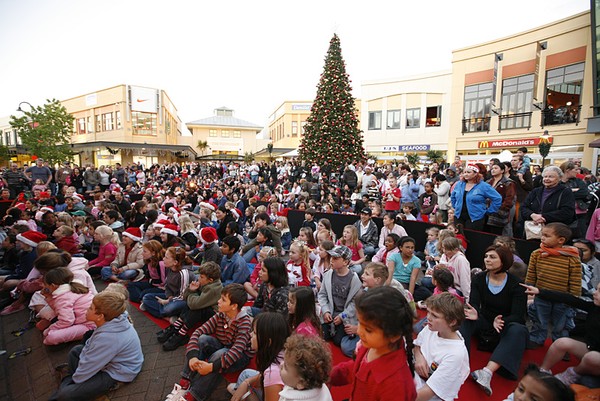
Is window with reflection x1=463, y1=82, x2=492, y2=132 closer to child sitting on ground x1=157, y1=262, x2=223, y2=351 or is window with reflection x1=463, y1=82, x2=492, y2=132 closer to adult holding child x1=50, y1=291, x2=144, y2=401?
child sitting on ground x1=157, y1=262, x2=223, y2=351

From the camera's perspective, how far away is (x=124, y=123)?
34.4m

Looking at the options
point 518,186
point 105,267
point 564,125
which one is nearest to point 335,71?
point 518,186

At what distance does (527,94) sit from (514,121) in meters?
1.89

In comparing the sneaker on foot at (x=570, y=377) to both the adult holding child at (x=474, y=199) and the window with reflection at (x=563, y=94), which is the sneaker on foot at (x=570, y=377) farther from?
the window with reflection at (x=563, y=94)

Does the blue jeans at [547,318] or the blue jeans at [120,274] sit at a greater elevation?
the blue jeans at [547,318]

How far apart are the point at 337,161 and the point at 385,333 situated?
47.9 ft

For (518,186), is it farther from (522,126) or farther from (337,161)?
(522,126)

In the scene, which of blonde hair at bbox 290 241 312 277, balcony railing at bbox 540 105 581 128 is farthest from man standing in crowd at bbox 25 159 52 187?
balcony railing at bbox 540 105 581 128

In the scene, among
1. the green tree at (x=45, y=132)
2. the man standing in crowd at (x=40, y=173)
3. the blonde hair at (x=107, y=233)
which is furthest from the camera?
the green tree at (x=45, y=132)

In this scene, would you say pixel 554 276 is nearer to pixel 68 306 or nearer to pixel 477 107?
pixel 68 306

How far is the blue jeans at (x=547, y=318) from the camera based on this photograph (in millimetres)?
3664

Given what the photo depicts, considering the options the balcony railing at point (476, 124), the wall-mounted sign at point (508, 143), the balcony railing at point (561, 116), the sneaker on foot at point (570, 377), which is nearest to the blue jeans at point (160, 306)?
the sneaker on foot at point (570, 377)

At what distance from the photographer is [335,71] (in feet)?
52.7

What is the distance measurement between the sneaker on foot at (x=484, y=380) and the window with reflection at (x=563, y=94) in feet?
74.4
